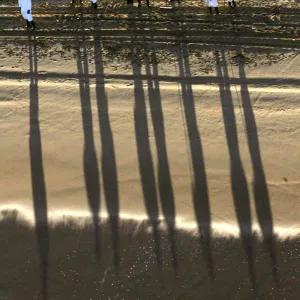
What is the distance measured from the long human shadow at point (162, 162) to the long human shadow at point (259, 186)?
1.85 m

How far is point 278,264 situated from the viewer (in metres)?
9.25

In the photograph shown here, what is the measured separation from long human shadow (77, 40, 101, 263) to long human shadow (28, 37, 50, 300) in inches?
39.8

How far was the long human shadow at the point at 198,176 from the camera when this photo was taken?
31.6 feet

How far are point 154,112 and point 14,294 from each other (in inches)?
216

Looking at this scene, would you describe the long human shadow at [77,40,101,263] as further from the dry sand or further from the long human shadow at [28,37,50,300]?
the long human shadow at [28,37,50,300]

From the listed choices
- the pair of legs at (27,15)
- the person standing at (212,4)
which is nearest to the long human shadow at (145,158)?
the person standing at (212,4)

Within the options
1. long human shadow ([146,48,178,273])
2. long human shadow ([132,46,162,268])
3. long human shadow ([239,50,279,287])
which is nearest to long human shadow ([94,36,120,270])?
long human shadow ([132,46,162,268])

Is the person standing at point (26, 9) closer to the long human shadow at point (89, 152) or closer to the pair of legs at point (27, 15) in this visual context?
the pair of legs at point (27, 15)

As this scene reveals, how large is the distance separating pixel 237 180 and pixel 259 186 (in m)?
0.50

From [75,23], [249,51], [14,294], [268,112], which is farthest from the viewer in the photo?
[75,23]

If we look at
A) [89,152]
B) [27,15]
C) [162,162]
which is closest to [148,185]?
[162,162]

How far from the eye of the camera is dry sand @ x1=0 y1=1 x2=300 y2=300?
9.26 m

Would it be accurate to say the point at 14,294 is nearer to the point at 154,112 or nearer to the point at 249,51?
the point at 154,112

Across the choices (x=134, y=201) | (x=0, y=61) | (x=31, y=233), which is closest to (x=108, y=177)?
(x=134, y=201)
